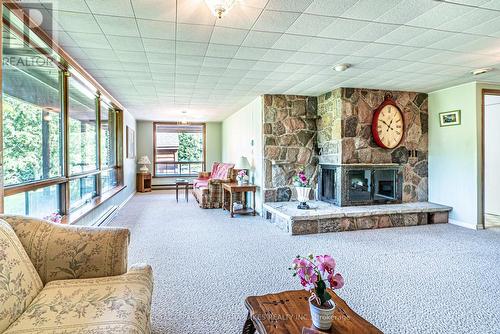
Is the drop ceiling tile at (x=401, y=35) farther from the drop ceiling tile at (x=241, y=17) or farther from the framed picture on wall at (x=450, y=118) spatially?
the framed picture on wall at (x=450, y=118)

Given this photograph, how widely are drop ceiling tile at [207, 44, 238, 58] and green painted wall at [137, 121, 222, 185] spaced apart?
6.71 m

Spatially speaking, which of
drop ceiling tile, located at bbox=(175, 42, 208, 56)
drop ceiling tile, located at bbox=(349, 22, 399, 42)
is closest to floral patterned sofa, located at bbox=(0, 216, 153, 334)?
drop ceiling tile, located at bbox=(175, 42, 208, 56)

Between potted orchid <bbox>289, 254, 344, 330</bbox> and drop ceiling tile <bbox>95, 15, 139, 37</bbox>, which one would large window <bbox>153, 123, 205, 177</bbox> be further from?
potted orchid <bbox>289, 254, 344, 330</bbox>

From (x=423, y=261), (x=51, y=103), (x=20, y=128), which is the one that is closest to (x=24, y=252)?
(x=20, y=128)

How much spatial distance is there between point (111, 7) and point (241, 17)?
3.30 feet

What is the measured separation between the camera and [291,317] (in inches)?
52.4

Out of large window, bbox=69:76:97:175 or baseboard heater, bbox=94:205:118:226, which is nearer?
large window, bbox=69:76:97:175

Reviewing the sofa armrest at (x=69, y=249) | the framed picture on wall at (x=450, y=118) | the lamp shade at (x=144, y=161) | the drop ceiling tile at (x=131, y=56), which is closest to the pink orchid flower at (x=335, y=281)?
the sofa armrest at (x=69, y=249)

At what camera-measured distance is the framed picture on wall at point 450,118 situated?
15.4 feet

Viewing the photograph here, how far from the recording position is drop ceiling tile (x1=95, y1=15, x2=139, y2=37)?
238 cm

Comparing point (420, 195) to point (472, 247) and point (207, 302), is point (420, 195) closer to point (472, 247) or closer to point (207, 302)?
point (472, 247)

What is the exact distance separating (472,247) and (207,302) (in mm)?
3367

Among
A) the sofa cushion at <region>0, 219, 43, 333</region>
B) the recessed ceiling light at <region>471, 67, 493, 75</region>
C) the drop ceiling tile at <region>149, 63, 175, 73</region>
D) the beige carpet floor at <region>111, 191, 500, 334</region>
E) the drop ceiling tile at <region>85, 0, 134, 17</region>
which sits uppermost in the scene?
the drop ceiling tile at <region>149, 63, 175, 73</region>

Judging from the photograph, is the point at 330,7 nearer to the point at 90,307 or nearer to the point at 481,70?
the point at 90,307
